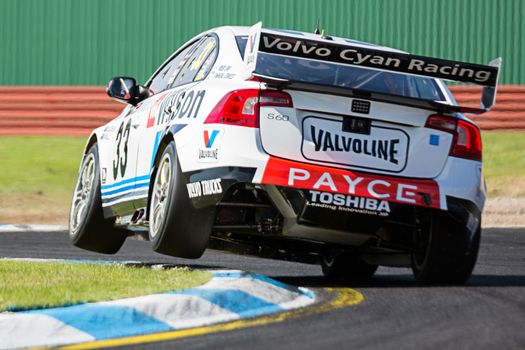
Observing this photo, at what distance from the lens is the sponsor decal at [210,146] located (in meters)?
7.60

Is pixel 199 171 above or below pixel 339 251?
above

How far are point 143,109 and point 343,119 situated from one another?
6.96 feet

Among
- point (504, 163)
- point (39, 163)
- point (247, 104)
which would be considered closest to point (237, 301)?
point (247, 104)

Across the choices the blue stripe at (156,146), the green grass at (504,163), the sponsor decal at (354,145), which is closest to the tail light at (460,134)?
the sponsor decal at (354,145)

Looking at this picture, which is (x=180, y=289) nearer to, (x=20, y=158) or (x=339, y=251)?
(x=339, y=251)

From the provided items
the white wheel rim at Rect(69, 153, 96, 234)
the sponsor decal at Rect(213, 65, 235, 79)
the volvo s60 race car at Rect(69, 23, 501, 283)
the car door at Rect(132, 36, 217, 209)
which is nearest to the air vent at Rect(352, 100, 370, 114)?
the volvo s60 race car at Rect(69, 23, 501, 283)

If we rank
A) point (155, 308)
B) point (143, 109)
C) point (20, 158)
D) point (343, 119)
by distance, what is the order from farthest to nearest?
point (20, 158)
point (143, 109)
point (343, 119)
point (155, 308)

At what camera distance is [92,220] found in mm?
10000

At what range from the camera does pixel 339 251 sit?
28.6 ft

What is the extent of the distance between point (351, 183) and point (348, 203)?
116 millimetres

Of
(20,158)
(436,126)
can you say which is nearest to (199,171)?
(436,126)

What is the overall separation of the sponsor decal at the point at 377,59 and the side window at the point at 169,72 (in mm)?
1949

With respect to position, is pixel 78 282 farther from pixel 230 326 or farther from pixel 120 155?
pixel 120 155

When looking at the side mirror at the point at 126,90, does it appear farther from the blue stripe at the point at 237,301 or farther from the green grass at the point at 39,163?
the green grass at the point at 39,163
